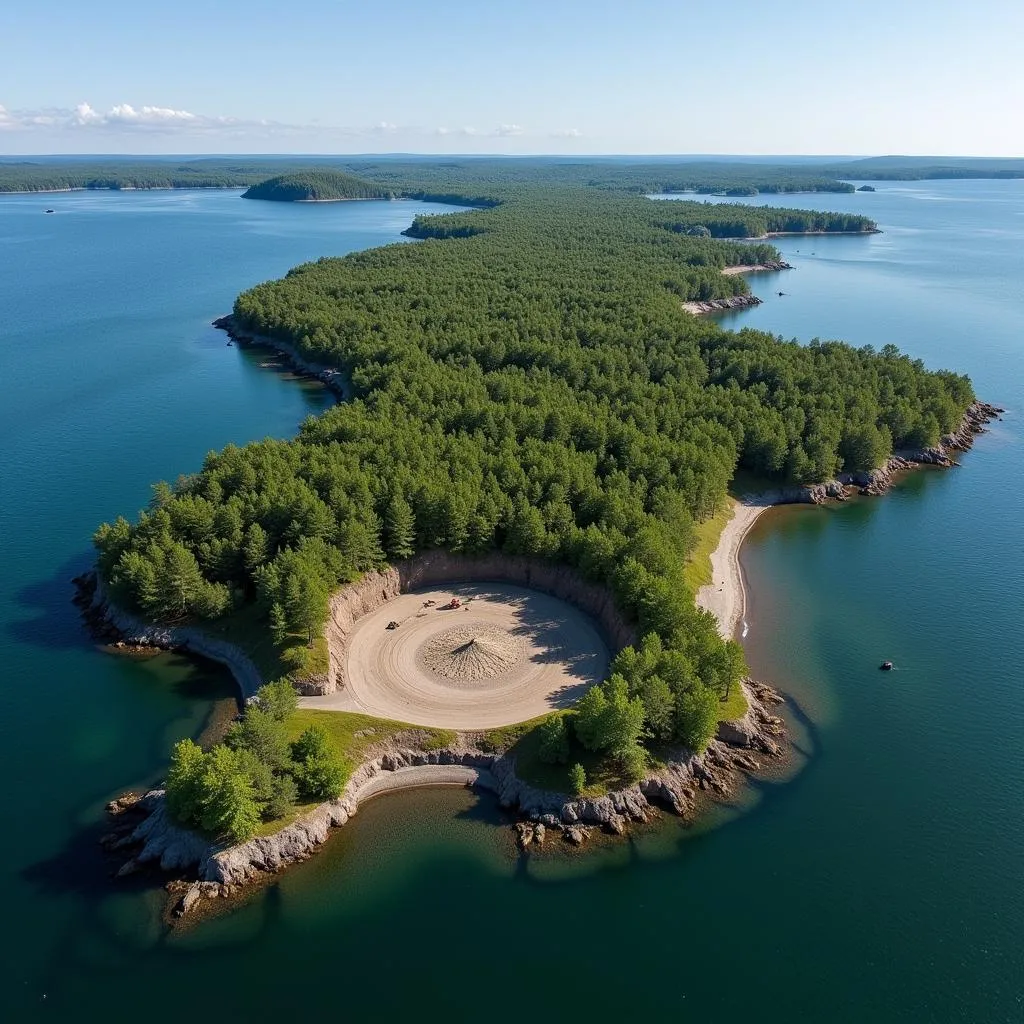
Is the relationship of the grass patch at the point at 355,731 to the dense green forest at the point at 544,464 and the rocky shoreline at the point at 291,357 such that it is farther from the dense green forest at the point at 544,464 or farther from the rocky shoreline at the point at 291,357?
the rocky shoreline at the point at 291,357

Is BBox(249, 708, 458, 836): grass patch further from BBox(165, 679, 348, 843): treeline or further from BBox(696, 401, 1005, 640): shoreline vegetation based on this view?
BBox(696, 401, 1005, 640): shoreline vegetation

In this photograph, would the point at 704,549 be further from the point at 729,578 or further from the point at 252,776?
the point at 252,776

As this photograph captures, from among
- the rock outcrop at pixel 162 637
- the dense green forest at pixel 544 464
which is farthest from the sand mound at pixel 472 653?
the rock outcrop at pixel 162 637

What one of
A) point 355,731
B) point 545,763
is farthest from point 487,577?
point 545,763

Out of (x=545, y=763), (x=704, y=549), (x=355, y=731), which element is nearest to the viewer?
(x=545, y=763)

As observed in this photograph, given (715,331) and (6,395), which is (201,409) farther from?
(715,331)

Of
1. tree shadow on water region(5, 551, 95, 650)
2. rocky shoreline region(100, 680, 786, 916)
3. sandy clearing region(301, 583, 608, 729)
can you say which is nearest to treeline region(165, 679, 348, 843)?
rocky shoreline region(100, 680, 786, 916)
